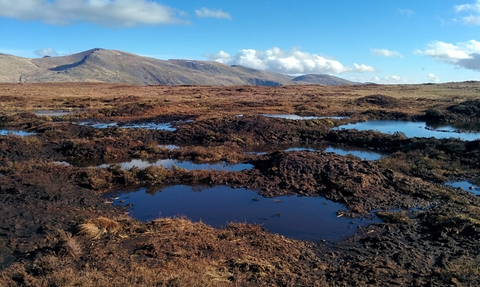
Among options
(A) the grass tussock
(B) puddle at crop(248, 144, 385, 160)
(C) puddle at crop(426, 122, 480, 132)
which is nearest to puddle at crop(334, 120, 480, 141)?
(C) puddle at crop(426, 122, 480, 132)

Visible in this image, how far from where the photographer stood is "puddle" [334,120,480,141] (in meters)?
32.9

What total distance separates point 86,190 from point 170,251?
7.94 meters

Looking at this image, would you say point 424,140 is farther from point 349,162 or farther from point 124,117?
point 124,117

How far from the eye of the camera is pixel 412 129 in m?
36.5

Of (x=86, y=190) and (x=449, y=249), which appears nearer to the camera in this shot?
(x=449, y=249)

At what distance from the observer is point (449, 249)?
446 inches

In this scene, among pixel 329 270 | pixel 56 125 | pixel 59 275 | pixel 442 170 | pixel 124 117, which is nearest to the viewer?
pixel 59 275

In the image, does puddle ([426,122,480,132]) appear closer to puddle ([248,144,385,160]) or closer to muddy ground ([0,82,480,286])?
muddy ground ([0,82,480,286])

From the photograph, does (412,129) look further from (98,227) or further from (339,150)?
(98,227)

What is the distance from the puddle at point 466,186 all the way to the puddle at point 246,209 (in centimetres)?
711

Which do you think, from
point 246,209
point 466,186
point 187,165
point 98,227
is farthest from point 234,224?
point 466,186

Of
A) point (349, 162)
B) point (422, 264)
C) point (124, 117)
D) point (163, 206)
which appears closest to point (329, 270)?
point (422, 264)

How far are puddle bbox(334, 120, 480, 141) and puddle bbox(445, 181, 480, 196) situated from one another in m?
14.2

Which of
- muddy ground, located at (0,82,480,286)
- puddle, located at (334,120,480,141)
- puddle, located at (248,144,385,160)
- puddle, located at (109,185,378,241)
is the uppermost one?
puddle, located at (334,120,480,141)
